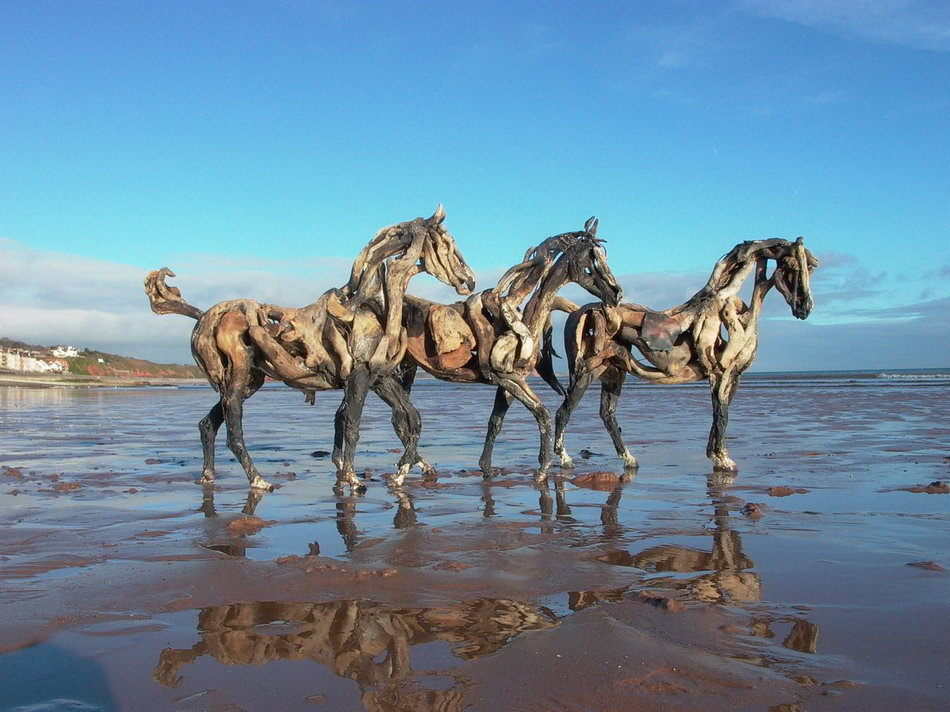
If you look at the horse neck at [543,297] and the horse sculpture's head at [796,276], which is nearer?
the horse neck at [543,297]

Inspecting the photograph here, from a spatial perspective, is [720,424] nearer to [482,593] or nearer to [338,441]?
[338,441]

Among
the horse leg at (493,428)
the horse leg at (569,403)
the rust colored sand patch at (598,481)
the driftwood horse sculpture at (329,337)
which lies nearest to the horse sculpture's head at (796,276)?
the horse leg at (569,403)

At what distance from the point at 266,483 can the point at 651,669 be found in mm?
6017

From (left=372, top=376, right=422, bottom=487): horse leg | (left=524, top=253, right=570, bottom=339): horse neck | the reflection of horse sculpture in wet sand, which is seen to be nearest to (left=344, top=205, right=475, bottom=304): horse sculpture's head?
(left=524, top=253, right=570, bottom=339): horse neck

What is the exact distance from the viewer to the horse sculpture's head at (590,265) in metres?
9.54

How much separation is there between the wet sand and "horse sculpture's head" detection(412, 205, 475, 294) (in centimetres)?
239

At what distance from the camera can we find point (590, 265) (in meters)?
9.64

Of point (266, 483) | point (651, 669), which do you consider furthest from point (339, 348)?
point (651, 669)

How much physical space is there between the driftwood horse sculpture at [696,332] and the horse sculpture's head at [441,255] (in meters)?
1.79

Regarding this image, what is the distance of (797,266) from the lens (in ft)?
34.0

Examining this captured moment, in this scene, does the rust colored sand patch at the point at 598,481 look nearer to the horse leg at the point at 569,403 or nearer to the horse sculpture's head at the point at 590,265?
the horse leg at the point at 569,403

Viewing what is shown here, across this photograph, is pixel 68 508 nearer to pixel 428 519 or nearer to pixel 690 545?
pixel 428 519

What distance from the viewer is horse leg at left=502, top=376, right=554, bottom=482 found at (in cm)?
890

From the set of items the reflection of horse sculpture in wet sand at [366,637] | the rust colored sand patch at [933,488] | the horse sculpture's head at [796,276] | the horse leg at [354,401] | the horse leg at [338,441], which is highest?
the horse sculpture's head at [796,276]
